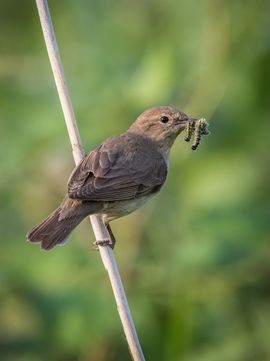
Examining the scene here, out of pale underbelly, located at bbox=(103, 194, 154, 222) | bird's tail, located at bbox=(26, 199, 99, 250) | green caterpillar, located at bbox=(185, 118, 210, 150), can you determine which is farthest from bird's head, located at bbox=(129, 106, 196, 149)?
bird's tail, located at bbox=(26, 199, 99, 250)

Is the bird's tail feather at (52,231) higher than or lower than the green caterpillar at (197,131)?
lower

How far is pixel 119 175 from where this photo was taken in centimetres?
770

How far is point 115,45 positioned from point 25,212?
4.87 ft

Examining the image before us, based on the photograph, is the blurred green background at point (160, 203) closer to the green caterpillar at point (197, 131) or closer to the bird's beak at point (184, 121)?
the bird's beak at point (184, 121)

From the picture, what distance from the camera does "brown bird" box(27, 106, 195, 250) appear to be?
7.16 m

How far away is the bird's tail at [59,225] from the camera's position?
22.9ft

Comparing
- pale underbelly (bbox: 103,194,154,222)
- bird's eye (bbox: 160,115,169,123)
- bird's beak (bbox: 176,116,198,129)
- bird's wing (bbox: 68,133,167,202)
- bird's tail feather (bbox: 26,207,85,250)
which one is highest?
bird's eye (bbox: 160,115,169,123)

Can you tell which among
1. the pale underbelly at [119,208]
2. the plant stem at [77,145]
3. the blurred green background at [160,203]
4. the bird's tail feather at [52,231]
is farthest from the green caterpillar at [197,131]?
the bird's tail feather at [52,231]

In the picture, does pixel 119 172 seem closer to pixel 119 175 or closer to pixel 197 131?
pixel 119 175

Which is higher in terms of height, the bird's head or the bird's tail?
the bird's head

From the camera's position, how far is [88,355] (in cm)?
804

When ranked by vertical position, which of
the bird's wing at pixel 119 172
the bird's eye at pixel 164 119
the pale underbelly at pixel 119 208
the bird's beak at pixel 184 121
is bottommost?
the pale underbelly at pixel 119 208

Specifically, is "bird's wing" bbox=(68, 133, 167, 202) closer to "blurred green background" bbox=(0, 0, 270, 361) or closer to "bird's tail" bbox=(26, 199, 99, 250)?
"bird's tail" bbox=(26, 199, 99, 250)

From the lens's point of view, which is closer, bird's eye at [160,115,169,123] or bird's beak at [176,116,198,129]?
bird's beak at [176,116,198,129]
